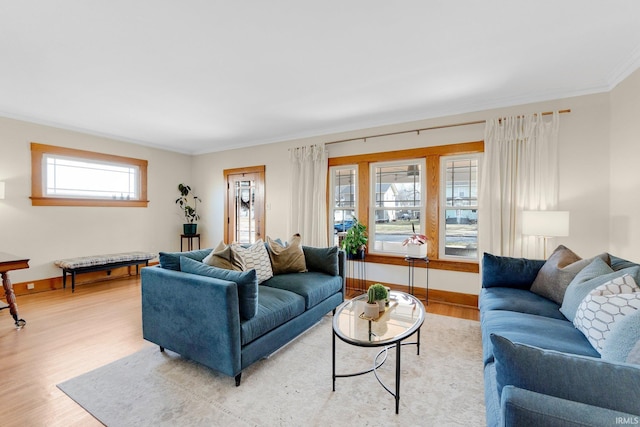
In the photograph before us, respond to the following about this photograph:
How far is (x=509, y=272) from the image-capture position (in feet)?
9.10

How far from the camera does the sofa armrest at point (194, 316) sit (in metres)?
1.96

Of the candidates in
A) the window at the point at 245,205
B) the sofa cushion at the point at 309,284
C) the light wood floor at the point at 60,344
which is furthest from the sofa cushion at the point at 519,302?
the window at the point at 245,205

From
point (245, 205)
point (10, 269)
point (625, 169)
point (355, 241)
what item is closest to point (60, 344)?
point (10, 269)

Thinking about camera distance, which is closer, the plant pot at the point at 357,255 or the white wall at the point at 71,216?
the white wall at the point at 71,216

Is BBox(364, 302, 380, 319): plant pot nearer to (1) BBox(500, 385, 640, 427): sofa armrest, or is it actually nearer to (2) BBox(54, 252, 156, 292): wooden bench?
(1) BBox(500, 385, 640, 427): sofa armrest

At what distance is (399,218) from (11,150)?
18.9ft

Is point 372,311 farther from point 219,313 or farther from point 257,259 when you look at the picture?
point 257,259

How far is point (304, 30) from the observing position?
2184 mm

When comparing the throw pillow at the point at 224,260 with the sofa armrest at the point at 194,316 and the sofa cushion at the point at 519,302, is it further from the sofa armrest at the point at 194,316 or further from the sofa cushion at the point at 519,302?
the sofa cushion at the point at 519,302

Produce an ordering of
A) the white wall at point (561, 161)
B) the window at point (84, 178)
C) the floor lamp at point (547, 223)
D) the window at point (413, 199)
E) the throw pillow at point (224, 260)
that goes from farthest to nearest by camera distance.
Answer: the window at point (84, 178) < the window at point (413, 199) < the white wall at point (561, 161) < the floor lamp at point (547, 223) < the throw pillow at point (224, 260)

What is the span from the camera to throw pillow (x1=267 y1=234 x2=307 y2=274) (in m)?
3.35

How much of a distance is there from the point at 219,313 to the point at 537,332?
6.73 ft

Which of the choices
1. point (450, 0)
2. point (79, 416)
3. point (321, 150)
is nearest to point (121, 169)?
point (321, 150)

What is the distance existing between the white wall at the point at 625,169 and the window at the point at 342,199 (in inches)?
118
